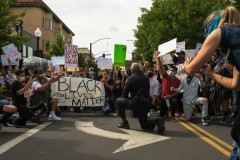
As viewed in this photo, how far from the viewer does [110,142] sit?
25.1 ft

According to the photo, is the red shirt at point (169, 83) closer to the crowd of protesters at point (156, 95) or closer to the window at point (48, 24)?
the crowd of protesters at point (156, 95)

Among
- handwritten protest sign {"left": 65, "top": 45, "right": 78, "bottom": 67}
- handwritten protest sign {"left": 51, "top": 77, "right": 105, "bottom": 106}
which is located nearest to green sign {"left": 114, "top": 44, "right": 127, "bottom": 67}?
handwritten protest sign {"left": 65, "top": 45, "right": 78, "bottom": 67}

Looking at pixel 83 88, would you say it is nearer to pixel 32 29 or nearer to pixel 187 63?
pixel 187 63

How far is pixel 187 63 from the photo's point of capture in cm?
348

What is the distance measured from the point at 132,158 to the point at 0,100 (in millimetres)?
4071

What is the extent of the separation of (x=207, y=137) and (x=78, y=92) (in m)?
7.01

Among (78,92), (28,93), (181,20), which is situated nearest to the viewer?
(28,93)

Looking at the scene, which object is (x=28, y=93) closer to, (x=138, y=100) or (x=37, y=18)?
(x=138, y=100)

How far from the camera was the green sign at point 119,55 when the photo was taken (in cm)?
1902

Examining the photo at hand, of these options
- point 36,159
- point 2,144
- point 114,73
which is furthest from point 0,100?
point 114,73

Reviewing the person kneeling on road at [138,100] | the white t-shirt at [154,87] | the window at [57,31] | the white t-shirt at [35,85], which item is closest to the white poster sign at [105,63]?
the white t-shirt at [154,87]

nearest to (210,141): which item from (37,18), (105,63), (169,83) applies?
(169,83)

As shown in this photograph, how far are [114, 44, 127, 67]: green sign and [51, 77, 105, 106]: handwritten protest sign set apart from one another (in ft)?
14.9

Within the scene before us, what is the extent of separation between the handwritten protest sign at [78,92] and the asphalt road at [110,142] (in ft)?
13.0
